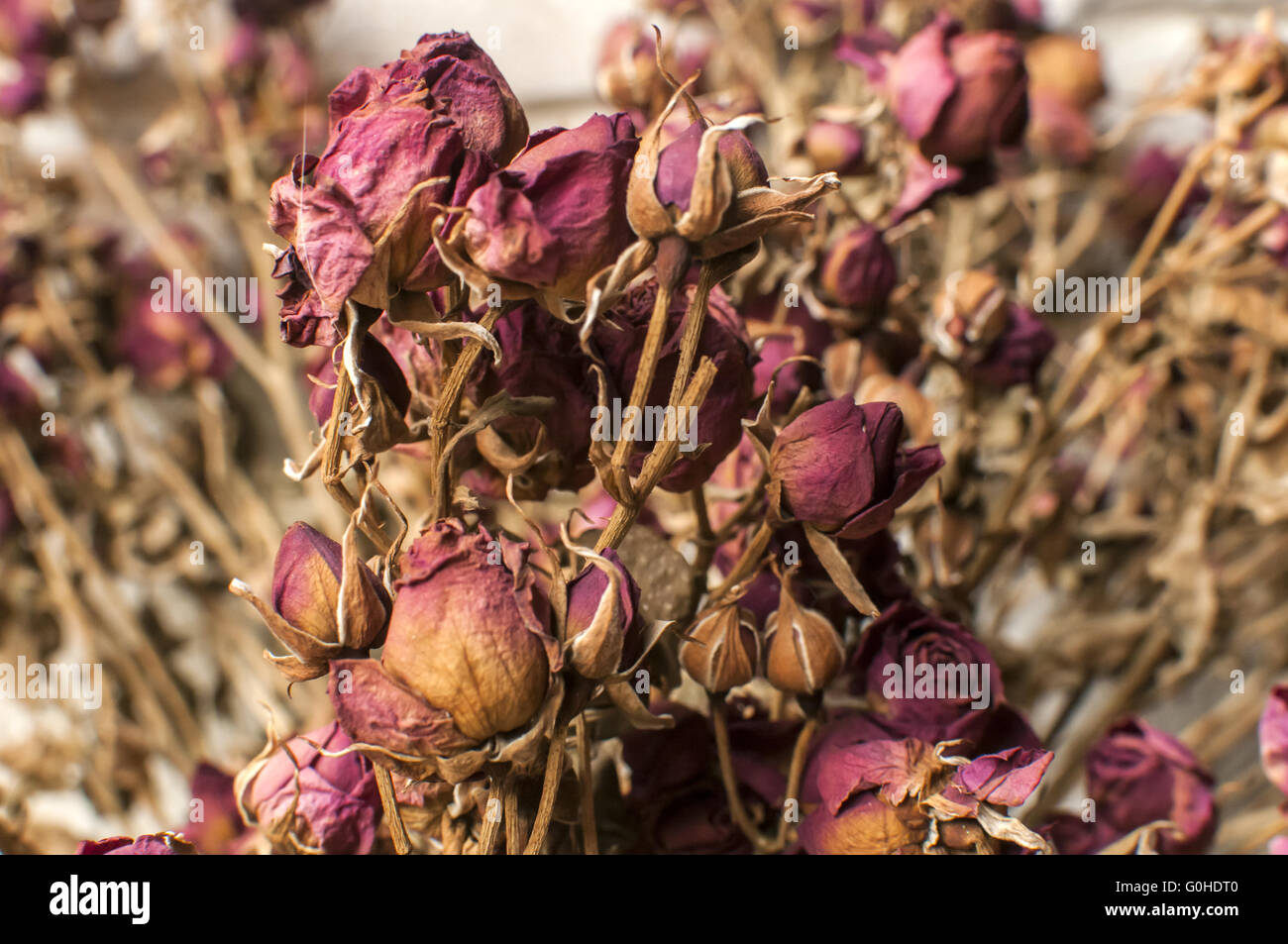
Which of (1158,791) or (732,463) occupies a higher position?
(732,463)

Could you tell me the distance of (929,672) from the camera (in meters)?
0.30

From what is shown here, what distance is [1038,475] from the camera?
1.67ft

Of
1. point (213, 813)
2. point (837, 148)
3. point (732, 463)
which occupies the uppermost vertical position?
point (837, 148)

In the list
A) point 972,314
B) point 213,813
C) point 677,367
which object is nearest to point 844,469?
point 677,367

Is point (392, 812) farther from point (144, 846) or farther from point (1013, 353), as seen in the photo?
point (1013, 353)

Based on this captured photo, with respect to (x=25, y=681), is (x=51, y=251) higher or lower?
higher

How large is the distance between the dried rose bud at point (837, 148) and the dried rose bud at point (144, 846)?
0.33 m

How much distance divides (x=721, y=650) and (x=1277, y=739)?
196 millimetres

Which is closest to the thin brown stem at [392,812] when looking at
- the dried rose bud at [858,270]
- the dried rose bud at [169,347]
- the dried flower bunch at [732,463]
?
the dried flower bunch at [732,463]

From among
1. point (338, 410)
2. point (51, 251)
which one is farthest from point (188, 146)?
point (338, 410)

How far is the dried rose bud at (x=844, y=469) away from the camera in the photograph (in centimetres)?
26

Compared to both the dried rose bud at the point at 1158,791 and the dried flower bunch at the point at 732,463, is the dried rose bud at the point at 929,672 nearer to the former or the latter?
the dried flower bunch at the point at 732,463
